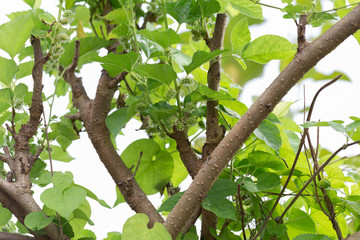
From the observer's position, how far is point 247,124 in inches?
16.0

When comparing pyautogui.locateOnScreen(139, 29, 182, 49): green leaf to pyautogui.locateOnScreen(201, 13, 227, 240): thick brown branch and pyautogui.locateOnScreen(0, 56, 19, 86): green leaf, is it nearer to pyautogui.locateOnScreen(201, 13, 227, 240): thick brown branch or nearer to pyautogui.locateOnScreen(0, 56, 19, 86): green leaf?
pyautogui.locateOnScreen(201, 13, 227, 240): thick brown branch

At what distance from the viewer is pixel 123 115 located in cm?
50

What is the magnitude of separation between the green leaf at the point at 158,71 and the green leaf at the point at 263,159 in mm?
139

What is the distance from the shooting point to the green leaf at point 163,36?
41cm

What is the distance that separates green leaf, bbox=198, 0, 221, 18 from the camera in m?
0.45

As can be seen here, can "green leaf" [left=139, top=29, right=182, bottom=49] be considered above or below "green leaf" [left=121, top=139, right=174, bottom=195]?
above

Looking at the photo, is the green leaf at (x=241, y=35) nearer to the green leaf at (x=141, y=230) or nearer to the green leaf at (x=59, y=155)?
the green leaf at (x=141, y=230)

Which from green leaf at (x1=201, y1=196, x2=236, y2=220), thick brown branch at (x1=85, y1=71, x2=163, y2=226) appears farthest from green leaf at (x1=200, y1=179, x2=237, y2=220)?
thick brown branch at (x1=85, y1=71, x2=163, y2=226)

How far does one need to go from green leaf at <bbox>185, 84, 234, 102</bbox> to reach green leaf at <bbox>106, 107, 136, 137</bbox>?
0.22ft

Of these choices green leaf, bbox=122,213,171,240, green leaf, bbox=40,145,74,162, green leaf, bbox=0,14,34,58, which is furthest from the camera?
green leaf, bbox=40,145,74,162

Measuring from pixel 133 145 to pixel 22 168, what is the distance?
14cm

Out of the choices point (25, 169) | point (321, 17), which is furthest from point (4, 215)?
point (321, 17)

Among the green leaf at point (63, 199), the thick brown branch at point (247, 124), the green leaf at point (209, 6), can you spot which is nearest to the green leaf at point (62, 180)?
the green leaf at point (63, 199)

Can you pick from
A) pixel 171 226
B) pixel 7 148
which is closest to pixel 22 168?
pixel 7 148
